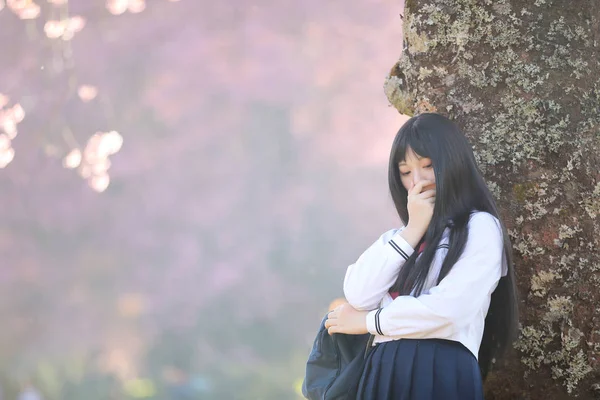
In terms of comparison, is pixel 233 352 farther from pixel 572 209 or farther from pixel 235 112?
pixel 572 209

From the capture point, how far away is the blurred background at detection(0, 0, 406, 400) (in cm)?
451

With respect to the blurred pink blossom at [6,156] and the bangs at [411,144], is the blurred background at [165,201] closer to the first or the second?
the blurred pink blossom at [6,156]

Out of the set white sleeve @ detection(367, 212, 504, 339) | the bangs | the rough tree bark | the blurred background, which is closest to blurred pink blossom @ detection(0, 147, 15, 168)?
the blurred background

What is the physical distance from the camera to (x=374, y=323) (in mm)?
1463

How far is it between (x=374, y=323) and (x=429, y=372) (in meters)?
0.14

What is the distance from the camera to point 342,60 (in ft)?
15.5

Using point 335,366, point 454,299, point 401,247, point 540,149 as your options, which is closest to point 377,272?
point 401,247

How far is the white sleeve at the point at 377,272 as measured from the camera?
4.87 feet

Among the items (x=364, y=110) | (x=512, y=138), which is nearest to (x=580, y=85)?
(x=512, y=138)

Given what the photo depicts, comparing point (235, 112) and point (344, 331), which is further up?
point (235, 112)

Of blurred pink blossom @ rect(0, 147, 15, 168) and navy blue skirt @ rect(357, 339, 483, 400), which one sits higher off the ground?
A: blurred pink blossom @ rect(0, 147, 15, 168)

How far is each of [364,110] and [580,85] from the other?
3.07 metres

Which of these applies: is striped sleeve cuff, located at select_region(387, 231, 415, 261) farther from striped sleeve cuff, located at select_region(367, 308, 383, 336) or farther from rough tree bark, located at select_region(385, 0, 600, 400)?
rough tree bark, located at select_region(385, 0, 600, 400)

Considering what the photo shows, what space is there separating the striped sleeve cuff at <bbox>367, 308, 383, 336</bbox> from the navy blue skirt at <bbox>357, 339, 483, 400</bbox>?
0.05 m
